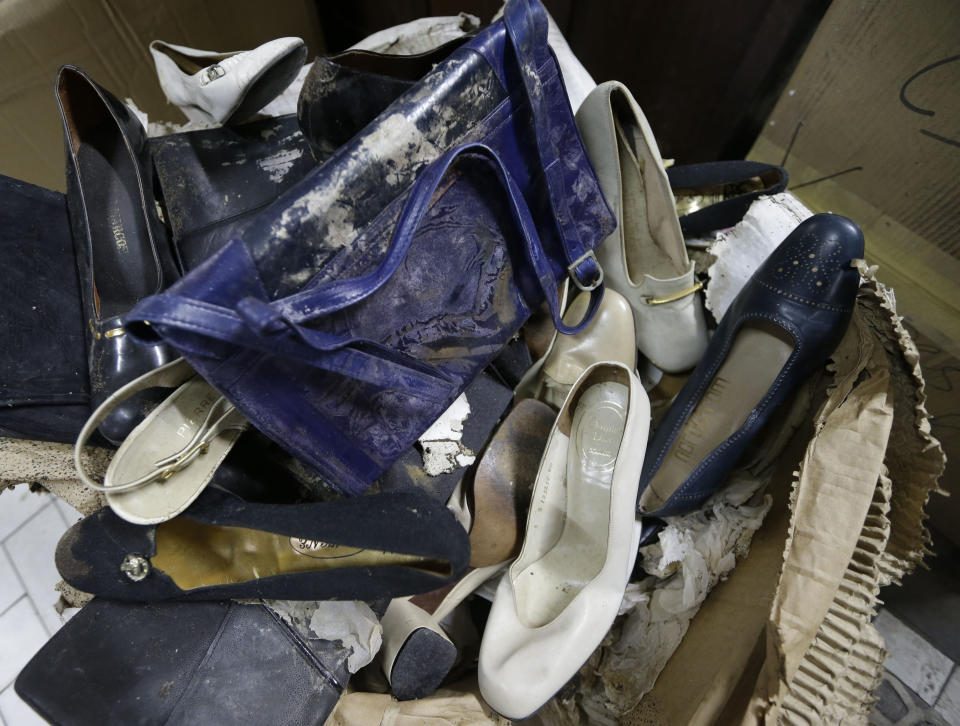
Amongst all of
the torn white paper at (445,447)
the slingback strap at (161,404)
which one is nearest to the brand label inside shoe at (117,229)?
the slingback strap at (161,404)

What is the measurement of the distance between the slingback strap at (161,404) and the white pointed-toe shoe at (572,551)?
→ 47cm

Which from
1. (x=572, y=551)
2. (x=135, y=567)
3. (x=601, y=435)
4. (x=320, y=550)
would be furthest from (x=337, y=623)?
(x=601, y=435)

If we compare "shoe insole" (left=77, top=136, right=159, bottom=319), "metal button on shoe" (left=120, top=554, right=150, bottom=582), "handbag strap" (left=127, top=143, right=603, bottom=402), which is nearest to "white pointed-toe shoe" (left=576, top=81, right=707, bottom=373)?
"handbag strap" (left=127, top=143, right=603, bottom=402)

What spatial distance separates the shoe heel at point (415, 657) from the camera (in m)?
0.73

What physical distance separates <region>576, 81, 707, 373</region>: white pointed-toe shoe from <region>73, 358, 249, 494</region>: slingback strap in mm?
648

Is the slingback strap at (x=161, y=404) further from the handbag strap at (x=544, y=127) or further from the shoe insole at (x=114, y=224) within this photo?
the handbag strap at (x=544, y=127)

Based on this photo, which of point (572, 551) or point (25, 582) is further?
point (25, 582)

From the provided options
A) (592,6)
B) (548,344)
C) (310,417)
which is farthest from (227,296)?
(592,6)

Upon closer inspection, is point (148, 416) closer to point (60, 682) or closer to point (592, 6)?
point (60, 682)

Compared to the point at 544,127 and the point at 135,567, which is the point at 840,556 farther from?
the point at 135,567

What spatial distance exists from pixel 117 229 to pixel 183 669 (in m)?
0.66

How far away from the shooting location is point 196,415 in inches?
25.8

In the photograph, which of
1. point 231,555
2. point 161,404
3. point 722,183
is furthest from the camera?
point 722,183

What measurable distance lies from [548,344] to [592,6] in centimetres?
66
